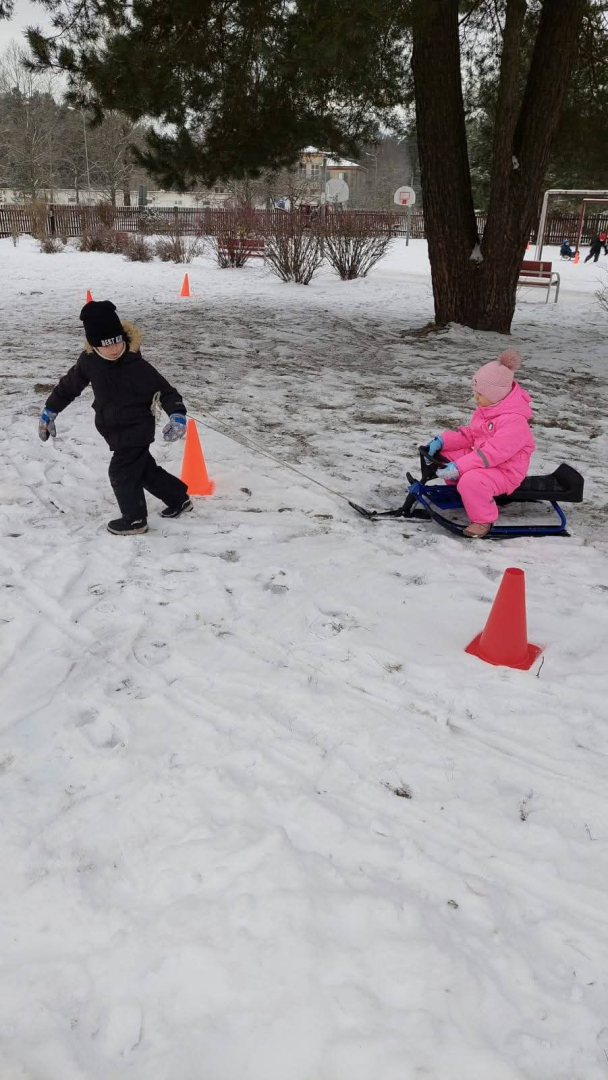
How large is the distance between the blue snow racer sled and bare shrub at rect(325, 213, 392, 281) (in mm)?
13802

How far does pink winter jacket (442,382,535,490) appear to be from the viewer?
12.8 feet

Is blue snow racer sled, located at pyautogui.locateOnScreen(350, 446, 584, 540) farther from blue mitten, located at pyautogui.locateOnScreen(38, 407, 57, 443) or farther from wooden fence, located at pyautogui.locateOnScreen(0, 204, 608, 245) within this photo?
wooden fence, located at pyautogui.locateOnScreen(0, 204, 608, 245)

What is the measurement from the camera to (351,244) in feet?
55.7

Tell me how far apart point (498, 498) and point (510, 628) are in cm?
151

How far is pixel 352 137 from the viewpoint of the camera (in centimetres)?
1026

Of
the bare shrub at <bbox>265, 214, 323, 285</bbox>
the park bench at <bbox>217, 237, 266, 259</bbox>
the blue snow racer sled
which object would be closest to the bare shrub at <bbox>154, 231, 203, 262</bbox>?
the park bench at <bbox>217, 237, 266, 259</bbox>

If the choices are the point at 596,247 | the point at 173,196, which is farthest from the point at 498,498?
the point at 173,196

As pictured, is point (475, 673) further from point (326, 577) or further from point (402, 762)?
point (326, 577)

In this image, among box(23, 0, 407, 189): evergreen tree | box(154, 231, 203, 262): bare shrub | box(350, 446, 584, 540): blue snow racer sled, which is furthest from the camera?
box(154, 231, 203, 262): bare shrub

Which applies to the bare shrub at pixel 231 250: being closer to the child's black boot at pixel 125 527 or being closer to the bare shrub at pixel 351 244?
the bare shrub at pixel 351 244

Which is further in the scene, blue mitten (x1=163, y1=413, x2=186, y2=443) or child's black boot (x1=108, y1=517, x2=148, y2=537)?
child's black boot (x1=108, y1=517, x2=148, y2=537)

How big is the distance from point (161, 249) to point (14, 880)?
832 inches

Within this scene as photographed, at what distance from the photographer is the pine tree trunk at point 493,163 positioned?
8.32 metres

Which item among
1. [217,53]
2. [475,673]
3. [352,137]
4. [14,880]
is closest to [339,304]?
[352,137]
